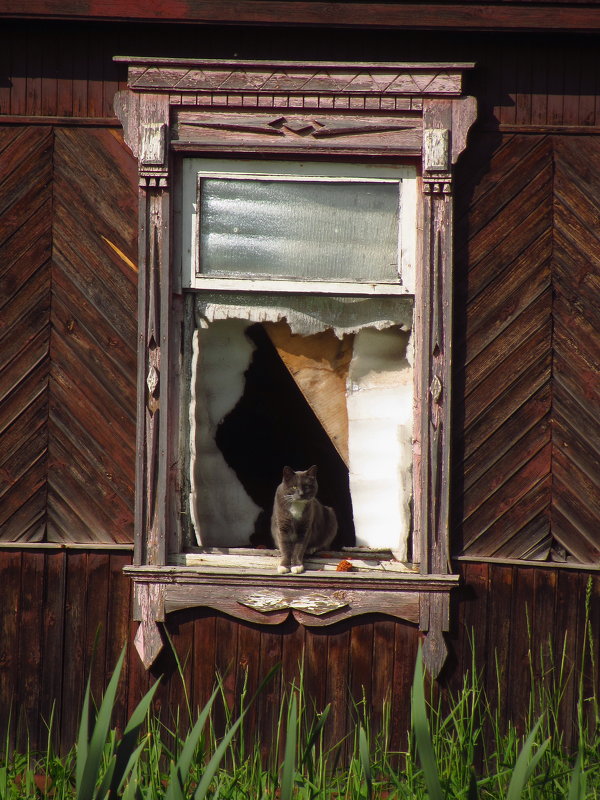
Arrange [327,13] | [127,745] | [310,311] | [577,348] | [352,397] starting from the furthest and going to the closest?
[352,397] < [310,311] < [577,348] < [327,13] < [127,745]

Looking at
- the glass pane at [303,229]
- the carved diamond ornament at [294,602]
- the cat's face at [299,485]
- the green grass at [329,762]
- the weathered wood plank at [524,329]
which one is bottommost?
the green grass at [329,762]

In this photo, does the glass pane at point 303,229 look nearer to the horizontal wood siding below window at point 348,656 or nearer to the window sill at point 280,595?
the window sill at point 280,595

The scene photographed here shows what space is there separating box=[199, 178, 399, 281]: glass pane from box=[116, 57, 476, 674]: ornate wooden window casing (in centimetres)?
18

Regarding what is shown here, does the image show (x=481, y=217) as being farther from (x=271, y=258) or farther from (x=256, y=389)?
(x=256, y=389)

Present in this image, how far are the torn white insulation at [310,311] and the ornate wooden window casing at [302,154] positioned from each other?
0.19 meters

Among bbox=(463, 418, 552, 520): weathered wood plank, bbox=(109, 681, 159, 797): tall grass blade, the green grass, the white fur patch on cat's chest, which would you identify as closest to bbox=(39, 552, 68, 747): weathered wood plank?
the green grass

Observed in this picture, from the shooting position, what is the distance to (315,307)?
4441 millimetres

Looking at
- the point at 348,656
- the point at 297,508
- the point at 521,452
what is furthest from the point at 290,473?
the point at 521,452

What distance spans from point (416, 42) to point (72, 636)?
138 inches

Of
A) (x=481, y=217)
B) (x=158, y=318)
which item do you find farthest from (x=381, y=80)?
(x=158, y=318)

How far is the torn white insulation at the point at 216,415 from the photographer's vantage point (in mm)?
4562

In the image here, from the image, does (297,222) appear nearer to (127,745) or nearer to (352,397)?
(352,397)

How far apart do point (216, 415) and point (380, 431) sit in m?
0.90

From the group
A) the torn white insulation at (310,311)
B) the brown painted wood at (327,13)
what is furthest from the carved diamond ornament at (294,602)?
the brown painted wood at (327,13)
